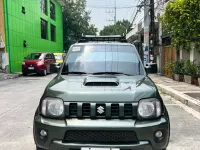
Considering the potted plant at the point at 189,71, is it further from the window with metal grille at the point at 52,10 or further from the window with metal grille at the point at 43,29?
the window with metal grille at the point at 52,10

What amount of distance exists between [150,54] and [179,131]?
1487 centimetres

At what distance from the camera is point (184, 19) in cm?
815

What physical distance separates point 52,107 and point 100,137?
27.8 inches

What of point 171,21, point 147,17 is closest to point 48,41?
point 147,17

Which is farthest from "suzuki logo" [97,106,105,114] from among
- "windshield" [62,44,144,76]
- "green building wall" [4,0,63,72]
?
"green building wall" [4,0,63,72]

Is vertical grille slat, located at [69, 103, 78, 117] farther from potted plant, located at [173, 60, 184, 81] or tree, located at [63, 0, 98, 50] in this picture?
tree, located at [63, 0, 98, 50]

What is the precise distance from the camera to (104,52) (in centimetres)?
475

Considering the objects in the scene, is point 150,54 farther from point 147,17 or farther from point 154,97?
point 154,97

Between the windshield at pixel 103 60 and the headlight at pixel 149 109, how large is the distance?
105 centimetres

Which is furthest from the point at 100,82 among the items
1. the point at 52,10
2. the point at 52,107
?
the point at 52,10

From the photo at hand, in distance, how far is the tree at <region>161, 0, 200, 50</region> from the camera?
26.2 ft

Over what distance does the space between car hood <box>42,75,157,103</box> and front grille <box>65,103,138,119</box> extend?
60 mm

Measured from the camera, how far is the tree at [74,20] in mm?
46469

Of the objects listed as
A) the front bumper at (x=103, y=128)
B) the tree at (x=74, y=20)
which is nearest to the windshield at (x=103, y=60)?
the front bumper at (x=103, y=128)
